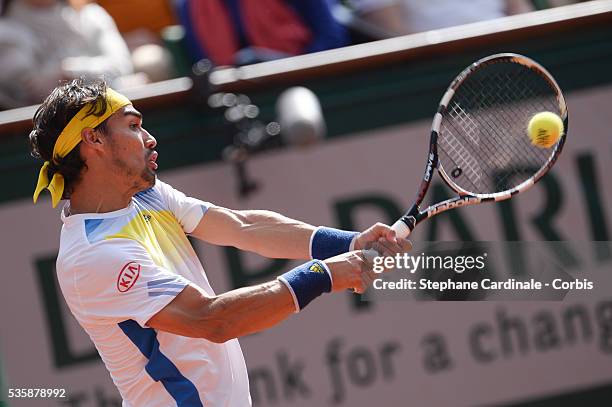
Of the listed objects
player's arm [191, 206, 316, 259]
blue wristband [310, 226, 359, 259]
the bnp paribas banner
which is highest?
player's arm [191, 206, 316, 259]

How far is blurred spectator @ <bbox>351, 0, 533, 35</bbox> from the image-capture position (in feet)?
18.6

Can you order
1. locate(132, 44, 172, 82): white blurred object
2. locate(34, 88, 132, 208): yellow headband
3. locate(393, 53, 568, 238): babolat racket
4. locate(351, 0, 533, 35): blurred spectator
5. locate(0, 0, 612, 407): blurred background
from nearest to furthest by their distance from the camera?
locate(34, 88, 132, 208): yellow headband, locate(393, 53, 568, 238): babolat racket, locate(0, 0, 612, 407): blurred background, locate(132, 44, 172, 82): white blurred object, locate(351, 0, 533, 35): blurred spectator

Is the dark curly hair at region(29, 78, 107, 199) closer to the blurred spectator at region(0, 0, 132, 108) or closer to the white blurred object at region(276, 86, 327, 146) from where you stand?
the white blurred object at region(276, 86, 327, 146)

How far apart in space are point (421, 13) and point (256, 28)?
2.56 ft

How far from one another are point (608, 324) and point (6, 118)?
9.26 ft

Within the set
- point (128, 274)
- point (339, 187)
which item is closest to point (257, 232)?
point (128, 274)

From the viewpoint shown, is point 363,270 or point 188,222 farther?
→ point 188,222

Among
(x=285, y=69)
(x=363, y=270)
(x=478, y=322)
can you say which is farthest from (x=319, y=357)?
(x=363, y=270)

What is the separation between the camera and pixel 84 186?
357 cm

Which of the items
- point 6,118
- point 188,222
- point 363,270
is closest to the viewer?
point 363,270

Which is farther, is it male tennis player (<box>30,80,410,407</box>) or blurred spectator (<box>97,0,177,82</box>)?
blurred spectator (<box>97,0,177,82</box>)

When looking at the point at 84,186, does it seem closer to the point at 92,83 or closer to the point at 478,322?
the point at 92,83

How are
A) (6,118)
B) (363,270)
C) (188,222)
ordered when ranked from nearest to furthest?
(363,270) → (188,222) → (6,118)

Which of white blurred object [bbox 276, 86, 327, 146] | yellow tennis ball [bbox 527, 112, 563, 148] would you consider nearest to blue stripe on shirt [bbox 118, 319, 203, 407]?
yellow tennis ball [bbox 527, 112, 563, 148]
